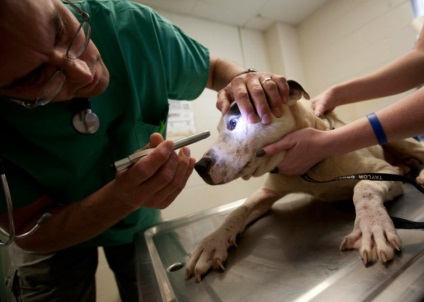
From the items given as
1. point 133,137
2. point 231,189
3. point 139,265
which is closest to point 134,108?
point 133,137

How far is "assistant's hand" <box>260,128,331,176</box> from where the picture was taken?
77 centimetres

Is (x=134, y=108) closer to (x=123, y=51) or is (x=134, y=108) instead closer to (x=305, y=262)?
(x=123, y=51)

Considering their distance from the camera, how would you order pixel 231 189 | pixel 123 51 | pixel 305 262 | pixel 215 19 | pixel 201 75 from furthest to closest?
1. pixel 215 19
2. pixel 231 189
3. pixel 201 75
4. pixel 123 51
5. pixel 305 262

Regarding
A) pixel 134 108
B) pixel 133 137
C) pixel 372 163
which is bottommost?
pixel 372 163

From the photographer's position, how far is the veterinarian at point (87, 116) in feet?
2.08

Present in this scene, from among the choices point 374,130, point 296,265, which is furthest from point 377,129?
point 296,265

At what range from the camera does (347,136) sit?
726mm

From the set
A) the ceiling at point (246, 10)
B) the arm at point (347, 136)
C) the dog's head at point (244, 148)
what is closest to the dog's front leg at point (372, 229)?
the arm at point (347, 136)

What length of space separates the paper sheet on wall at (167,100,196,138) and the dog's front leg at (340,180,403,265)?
2070mm

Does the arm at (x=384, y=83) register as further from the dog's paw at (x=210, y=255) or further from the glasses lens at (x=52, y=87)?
the glasses lens at (x=52, y=87)

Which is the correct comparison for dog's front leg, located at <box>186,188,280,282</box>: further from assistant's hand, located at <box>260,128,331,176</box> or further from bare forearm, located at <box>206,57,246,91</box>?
bare forearm, located at <box>206,57,246,91</box>

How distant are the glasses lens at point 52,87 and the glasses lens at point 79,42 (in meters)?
0.06

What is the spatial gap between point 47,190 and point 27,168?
114mm

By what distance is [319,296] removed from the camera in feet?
1.53
